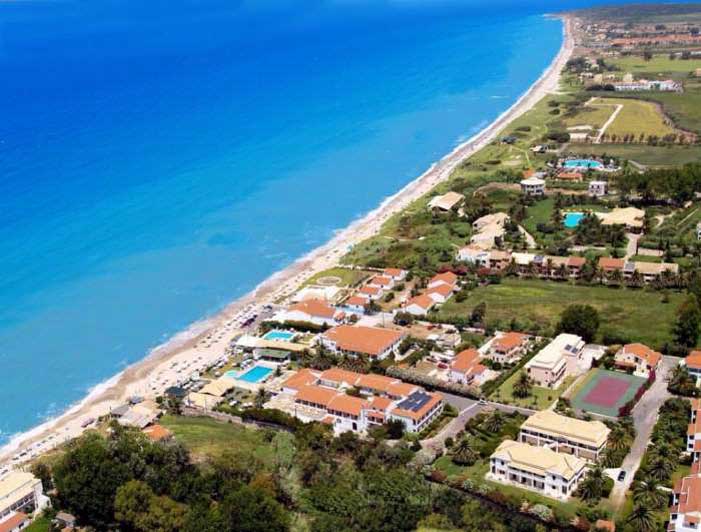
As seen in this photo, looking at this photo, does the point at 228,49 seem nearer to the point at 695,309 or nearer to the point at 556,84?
the point at 556,84

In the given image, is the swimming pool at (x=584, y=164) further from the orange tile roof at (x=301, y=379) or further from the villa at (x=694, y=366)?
the orange tile roof at (x=301, y=379)

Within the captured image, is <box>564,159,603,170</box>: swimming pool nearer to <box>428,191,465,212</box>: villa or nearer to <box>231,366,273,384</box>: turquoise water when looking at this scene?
<box>428,191,465,212</box>: villa

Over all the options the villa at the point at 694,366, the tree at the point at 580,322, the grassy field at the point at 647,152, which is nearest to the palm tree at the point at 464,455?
the villa at the point at 694,366

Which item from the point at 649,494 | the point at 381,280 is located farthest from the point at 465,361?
the point at 649,494

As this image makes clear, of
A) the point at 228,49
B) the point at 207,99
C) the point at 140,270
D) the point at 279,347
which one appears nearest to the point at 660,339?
the point at 279,347

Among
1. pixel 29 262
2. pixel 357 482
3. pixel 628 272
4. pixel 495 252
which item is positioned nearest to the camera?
pixel 357 482

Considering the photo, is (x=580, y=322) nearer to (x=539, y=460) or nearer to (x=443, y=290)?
(x=443, y=290)

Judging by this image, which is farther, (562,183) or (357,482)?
(562,183)
